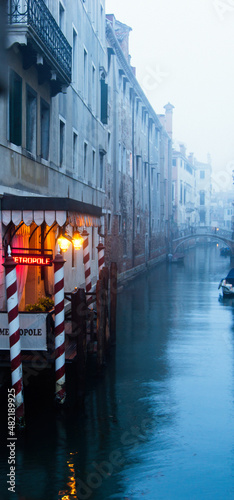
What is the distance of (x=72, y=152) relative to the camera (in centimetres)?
1638

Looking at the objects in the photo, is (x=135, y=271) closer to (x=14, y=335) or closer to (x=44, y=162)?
(x=44, y=162)

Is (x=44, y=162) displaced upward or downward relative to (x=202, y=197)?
downward

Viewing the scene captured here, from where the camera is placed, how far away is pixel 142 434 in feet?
25.3

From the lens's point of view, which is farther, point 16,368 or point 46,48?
point 46,48

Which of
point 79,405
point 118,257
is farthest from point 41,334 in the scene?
point 118,257

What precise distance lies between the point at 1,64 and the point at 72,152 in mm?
14180

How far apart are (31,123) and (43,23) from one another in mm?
2164

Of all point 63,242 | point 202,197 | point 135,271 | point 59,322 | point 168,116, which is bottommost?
point 135,271

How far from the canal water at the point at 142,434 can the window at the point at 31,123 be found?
15.6ft

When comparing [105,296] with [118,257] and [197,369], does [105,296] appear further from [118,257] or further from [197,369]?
[118,257]

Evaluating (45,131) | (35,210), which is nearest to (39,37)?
(35,210)

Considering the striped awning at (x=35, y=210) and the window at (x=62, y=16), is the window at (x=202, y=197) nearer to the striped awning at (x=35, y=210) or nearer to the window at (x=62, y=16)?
the window at (x=62, y=16)

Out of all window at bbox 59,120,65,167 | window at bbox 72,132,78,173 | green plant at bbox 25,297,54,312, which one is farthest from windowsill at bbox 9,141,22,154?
window at bbox 72,132,78,173

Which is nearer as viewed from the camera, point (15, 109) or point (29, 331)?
point (29, 331)
